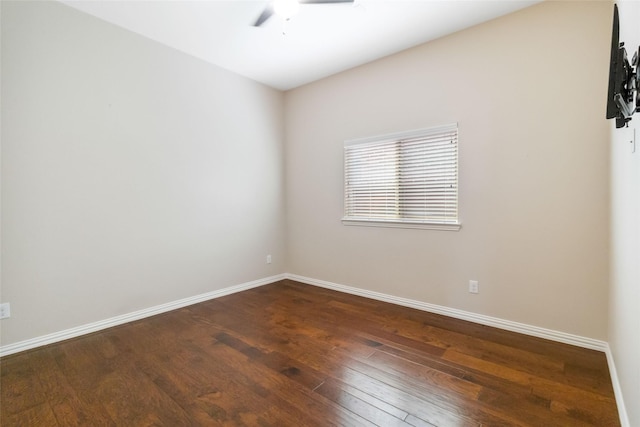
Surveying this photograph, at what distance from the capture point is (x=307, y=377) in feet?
6.30

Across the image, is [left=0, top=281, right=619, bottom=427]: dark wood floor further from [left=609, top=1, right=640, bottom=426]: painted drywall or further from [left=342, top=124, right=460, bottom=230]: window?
[left=342, top=124, right=460, bottom=230]: window

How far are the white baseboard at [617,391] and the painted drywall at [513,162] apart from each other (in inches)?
11.0

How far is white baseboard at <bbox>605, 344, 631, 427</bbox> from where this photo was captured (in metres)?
1.46

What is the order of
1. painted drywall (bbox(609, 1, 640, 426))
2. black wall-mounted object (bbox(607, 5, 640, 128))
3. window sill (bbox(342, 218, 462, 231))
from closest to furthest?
1. black wall-mounted object (bbox(607, 5, 640, 128))
2. painted drywall (bbox(609, 1, 640, 426))
3. window sill (bbox(342, 218, 462, 231))

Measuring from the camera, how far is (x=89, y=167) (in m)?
2.62

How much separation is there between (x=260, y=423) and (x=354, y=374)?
0.69 metres

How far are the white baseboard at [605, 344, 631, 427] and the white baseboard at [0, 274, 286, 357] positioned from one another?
138 inches

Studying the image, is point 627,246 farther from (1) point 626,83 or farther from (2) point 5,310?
(2) point 5,310

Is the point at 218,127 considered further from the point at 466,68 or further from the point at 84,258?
the point at 466,68

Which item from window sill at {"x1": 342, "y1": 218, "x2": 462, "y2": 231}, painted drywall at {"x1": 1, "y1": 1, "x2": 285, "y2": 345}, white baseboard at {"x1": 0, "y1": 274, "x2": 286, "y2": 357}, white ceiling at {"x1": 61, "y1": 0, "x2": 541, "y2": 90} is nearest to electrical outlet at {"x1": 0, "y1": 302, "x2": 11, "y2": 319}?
painted drywall at {"x1": 1, "y1": 1, "x2": 285, "y2": 345}

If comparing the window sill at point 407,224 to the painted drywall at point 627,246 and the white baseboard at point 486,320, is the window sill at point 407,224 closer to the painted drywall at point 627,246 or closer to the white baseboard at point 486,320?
the white baseboard at point 486,320

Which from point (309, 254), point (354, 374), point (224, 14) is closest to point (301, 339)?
point (354, 374)

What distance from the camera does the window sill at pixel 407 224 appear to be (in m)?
2.89

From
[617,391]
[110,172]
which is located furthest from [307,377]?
[110,172]
